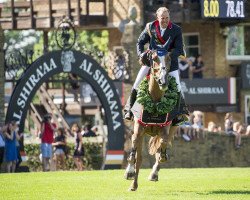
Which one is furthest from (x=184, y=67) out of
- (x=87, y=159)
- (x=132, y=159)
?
(x=132, y=159)

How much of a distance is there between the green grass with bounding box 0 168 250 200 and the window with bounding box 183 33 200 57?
23067 mm

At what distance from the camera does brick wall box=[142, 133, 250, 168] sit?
1427 inches

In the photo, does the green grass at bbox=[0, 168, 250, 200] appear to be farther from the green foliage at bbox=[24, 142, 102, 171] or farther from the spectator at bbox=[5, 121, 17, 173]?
the green foliage at bbox=[24, 142, 102, 171]

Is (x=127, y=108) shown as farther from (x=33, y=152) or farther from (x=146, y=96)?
(x=33, y=152)

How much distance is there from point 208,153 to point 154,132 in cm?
1726

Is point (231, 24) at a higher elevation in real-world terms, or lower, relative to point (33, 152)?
higher

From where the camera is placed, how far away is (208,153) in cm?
3706

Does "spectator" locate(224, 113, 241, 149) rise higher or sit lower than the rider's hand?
lower

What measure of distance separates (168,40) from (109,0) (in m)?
26.6

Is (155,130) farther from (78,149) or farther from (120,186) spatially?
(78,149)

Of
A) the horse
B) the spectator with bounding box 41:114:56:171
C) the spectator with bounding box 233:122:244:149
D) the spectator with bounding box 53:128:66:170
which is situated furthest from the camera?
the spectator with bounding box 233:122:244:149

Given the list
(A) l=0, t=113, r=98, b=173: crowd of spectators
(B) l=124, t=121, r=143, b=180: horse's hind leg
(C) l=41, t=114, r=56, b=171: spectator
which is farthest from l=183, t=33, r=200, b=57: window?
(B) l=124, t=121, r=143, b=180: horse's hind leg

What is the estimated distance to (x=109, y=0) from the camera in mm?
45969

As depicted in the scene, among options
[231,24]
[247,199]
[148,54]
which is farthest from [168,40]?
[231,24]
